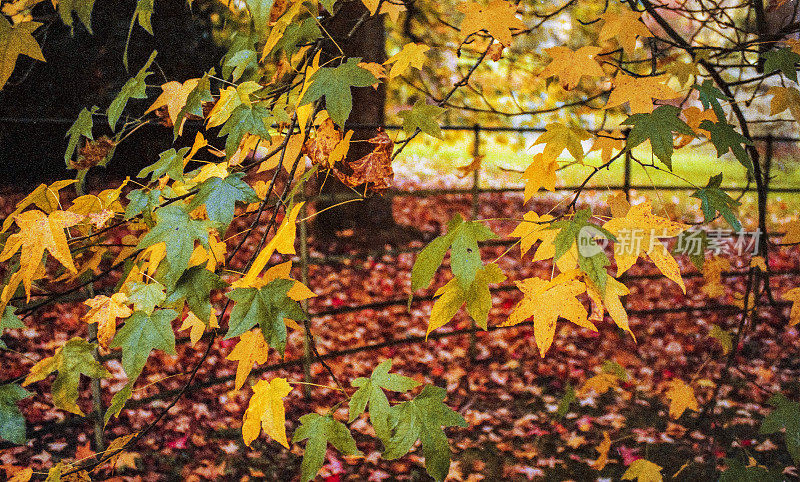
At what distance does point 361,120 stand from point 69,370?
12.1 ft

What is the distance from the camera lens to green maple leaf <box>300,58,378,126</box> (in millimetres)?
1069

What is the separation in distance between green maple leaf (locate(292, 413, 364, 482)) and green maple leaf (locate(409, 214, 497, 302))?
0.35 m

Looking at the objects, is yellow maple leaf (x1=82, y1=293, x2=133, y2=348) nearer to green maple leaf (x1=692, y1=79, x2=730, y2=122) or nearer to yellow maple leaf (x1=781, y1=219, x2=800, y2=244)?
green maple leaf (x1=692, y1=79, x2=730, y2=122)

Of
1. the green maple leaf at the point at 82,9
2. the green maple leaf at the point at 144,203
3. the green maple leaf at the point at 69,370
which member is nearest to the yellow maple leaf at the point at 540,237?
the green maple leaf at the point at 144,203

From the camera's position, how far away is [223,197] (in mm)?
1039

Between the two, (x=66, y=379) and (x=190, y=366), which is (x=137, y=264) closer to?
(x=66, y=379)

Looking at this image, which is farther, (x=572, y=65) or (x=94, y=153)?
(x=94, y=153)

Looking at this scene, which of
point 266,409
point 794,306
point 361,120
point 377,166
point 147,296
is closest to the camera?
point 147,296

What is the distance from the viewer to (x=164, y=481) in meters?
2.45

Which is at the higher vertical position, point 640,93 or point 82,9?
point 82,9

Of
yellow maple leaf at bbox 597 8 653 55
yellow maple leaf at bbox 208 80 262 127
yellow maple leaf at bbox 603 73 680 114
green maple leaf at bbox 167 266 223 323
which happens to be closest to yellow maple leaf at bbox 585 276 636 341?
yellow maple leaf at bbox 603 73 680 114

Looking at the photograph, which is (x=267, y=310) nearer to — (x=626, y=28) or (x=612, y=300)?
(x=612, y=300)

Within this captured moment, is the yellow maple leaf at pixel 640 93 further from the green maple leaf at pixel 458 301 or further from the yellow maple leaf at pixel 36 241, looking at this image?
the yellow maple leaf at pixel 36 241

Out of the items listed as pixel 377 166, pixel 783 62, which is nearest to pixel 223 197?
pixel 377 166
